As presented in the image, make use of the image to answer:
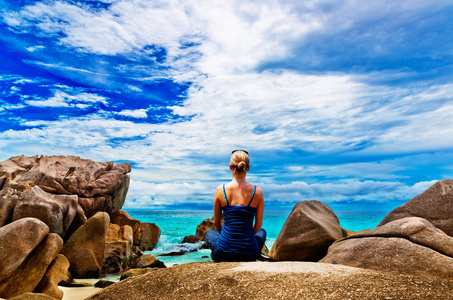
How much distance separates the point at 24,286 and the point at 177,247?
13.6m

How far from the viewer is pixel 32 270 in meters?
7.58

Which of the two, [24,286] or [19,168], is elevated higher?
[19,168]

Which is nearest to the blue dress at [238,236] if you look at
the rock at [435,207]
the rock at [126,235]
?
the rock at [435,207]

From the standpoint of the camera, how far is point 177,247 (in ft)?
67.3

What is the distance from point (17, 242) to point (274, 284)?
21.4 ft

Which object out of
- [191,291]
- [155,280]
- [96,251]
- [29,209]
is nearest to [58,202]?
[29,209]

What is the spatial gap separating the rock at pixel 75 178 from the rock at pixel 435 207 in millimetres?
13878

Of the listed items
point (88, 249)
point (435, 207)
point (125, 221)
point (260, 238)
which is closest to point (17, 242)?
point (88, 249)

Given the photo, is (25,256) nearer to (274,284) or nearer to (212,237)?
(212,237)

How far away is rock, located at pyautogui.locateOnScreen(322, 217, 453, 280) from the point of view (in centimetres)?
543

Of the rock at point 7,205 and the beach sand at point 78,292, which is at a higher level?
the rock at point 7,205

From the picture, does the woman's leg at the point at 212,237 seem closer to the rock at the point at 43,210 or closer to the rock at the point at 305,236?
the rock at the point at 305,236

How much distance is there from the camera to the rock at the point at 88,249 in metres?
10.7

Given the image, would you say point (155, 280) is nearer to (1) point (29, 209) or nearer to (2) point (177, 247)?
(1) point (29, 209)
